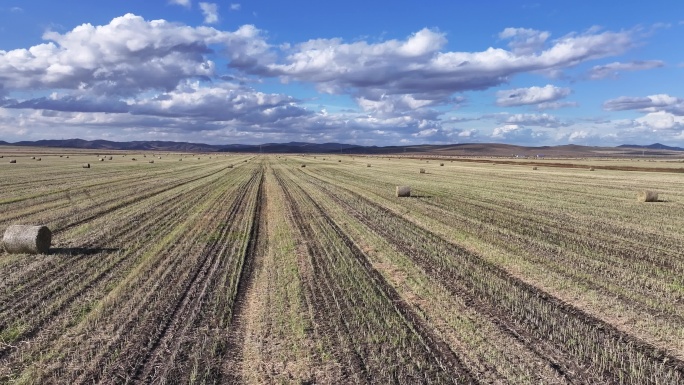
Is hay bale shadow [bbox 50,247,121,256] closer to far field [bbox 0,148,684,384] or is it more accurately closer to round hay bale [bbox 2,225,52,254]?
far field [bbox 0,148,684,384]

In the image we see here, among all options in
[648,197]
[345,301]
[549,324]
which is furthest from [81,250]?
[648,197]

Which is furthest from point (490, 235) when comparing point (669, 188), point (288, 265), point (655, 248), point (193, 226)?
point (669, 188)

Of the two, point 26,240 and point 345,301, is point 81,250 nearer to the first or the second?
point 26,240

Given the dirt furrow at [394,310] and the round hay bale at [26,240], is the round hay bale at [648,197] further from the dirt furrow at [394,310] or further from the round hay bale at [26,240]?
the round hay bale at [26,240]

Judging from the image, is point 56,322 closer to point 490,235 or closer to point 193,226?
point 193,226

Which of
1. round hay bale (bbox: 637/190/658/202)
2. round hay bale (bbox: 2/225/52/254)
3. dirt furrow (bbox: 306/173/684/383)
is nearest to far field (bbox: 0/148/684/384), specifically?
dirt furrow (bbox: 306/173/684/383)

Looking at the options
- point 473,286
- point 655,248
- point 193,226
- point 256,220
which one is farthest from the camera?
point 256,220
